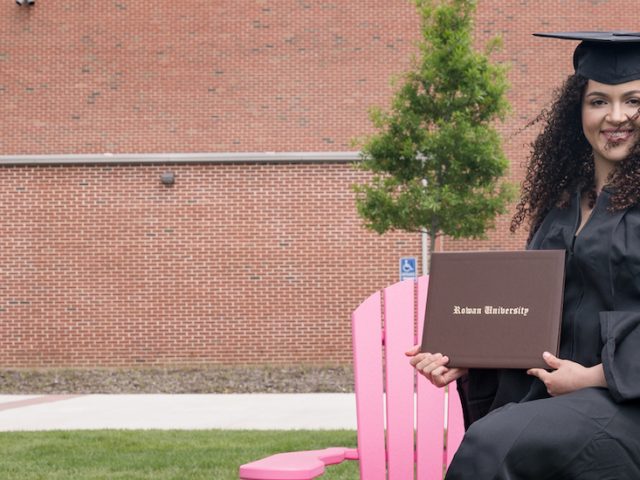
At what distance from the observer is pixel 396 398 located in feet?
13.5

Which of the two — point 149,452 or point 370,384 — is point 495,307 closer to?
point 370,384

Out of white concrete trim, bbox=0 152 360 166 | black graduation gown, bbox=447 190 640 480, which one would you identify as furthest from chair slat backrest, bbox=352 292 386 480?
white concrete trim, bbox=0 152 360 166

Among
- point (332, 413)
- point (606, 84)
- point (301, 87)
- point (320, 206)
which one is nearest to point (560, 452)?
point (606, 84)

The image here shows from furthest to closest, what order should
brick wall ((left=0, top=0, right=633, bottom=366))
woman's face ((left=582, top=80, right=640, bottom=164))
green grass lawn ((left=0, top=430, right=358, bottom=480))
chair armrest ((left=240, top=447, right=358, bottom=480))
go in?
brick wall ((left=0, top=0, right=633, bottom=366)) → green grass lawn ((left=0, top=430, right=358, bottom=480)) → chair armrest ((left=240, top=447, right=358, bottom=480)) → woman's face ((left=582, top=80, right=640, bottom=164))

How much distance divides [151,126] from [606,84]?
643 inches

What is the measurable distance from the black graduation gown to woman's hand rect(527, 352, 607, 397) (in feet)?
0.09

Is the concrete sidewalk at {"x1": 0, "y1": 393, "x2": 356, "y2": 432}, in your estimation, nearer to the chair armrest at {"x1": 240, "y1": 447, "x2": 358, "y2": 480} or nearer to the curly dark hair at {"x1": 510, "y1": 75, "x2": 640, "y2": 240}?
the chair armrest at {"x1": 240, "y1": 447, "x2": 358, "y2": 480}

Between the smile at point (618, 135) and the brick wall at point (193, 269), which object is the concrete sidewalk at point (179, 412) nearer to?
the brick wall at point (193, 269)

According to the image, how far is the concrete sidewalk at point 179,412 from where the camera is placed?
966 cm

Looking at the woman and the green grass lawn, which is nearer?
the woman

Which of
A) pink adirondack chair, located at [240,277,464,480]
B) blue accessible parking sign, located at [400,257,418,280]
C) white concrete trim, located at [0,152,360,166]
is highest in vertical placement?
pink adirondack chair, located at [240,277,464,480]

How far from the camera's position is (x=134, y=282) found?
16.9m

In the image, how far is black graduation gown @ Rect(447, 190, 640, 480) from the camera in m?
2.37

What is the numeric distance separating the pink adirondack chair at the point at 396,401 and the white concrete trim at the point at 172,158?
41.7ft
